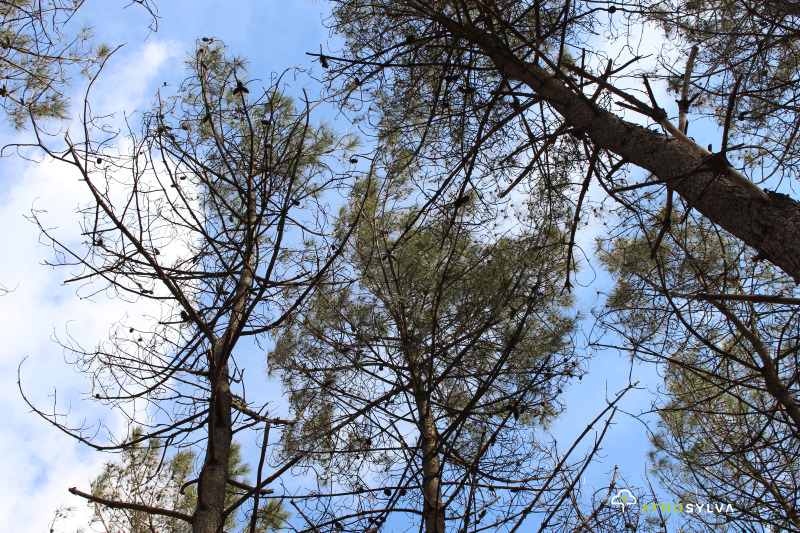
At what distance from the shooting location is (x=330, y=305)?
4449mm

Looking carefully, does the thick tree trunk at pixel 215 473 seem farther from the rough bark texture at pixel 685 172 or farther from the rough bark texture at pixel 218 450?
the rough bark texture at pixel 685 172

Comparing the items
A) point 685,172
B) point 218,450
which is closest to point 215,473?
point 218,450

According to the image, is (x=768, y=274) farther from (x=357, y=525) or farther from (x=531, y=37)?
(x=357, y=525)

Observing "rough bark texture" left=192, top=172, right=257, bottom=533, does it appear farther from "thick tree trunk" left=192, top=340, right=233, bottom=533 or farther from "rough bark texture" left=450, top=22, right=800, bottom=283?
"rough bark texture" left=450, top=22, right=800, bottom=283

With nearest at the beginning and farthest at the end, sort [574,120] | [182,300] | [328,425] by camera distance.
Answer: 1. [182,300]
2. [574,120]
3. [328,425]

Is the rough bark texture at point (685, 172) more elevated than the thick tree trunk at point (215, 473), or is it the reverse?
the rough bark texture at point (685, 172)

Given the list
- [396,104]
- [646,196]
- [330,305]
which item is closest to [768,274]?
[646,196]

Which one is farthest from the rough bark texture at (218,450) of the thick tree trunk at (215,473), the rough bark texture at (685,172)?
the rough bark texture at (685,172)

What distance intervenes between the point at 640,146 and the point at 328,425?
301 centimetres

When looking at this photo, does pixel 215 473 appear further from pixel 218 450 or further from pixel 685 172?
pixel 685 172

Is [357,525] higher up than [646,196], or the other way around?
[646,196]

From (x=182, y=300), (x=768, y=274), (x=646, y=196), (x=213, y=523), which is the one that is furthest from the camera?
(x=768, y=274)

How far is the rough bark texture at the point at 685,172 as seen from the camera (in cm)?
186

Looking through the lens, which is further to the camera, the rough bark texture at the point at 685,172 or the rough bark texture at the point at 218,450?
the rough bark texture at the point at 218,450
